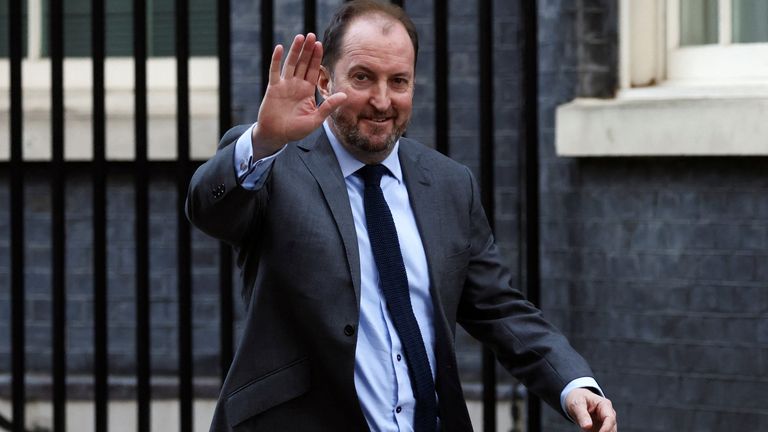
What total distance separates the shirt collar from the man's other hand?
1.99ft

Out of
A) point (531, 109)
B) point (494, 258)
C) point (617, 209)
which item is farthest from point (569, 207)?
point (494, 258)

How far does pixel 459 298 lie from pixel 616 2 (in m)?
3.84

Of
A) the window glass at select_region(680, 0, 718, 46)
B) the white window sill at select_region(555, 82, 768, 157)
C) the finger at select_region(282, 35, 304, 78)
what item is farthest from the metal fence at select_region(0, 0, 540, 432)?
the window glass at select_region(680, 0, 718, 46)

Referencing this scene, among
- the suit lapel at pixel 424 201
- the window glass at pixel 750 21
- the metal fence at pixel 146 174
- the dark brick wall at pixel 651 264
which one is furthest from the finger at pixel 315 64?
the window glass at pixel 750 21

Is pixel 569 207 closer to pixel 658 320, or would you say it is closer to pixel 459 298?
pixel 658 320

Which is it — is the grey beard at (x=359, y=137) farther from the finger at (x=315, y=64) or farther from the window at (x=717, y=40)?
the window at (x=717, y=40)

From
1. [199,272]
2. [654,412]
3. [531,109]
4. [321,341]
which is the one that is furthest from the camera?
[199,272]

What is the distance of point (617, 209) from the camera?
6652 mm

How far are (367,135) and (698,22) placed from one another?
3893 mm

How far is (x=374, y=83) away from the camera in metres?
2.94

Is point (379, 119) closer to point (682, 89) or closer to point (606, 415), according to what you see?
point (606, 415)

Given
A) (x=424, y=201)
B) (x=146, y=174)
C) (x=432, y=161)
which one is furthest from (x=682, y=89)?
(x=424, y=201)

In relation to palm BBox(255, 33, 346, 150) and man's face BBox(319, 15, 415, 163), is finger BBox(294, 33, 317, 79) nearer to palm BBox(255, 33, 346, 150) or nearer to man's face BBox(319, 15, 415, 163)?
palm BBox(255, 33, 346, 150)

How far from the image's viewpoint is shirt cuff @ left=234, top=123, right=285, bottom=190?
9.04 ft
